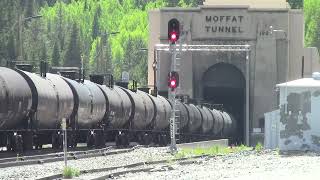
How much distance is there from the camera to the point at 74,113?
33.1m

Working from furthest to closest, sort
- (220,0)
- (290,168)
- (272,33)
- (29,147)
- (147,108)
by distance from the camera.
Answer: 1. (220,0)
2. (272,33)
3. (147,108)
4. (29,147)
5. (290,168)

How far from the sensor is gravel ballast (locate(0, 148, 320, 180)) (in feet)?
71.7

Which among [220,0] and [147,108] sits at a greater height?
[220,0]

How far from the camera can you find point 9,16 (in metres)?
108

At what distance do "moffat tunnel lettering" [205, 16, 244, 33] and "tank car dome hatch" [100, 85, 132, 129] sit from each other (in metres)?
42.1

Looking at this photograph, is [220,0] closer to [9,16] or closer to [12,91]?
[9,16]

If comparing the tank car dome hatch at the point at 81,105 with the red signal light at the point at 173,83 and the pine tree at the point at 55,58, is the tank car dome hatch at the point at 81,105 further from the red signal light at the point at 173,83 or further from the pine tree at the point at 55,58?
the pine tree at the point at 55,58

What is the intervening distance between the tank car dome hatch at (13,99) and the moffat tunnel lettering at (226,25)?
54746 mm

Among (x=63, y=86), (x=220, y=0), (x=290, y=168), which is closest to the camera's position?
(x=290, y=168)

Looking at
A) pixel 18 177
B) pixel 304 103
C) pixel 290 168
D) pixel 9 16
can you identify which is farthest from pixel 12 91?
pixel 9 16

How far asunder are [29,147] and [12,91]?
3.13m

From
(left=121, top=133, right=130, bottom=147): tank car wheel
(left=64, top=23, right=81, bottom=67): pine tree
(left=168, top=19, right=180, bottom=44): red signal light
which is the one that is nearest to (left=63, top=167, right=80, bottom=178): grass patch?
(left=168, top=19, right=180, bottom=44): red signal light

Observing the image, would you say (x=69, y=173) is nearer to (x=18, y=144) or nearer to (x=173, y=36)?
(x=18, y=144)

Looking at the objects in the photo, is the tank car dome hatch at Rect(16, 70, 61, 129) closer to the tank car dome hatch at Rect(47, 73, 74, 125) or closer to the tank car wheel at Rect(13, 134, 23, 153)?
the tank car dome hatch at Rect(47, 73, 74, 125)
